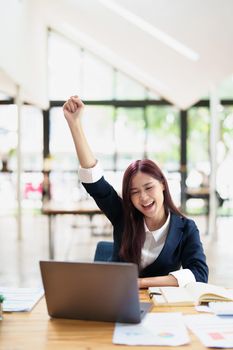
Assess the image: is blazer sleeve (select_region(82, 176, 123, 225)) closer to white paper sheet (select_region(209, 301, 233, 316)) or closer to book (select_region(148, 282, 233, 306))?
book (select_region(148, 282, 233, 306))

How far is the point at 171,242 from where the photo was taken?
196 centimetres

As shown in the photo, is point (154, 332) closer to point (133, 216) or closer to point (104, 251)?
point (133, 216)

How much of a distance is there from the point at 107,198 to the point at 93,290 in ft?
2.47

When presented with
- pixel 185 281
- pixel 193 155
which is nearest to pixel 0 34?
pixel 185 281

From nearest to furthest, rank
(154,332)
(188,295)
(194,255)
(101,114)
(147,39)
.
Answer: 1. (154,332)
2. (188,295)
3. (194,255)
4. (147,39)
5. (101,114)

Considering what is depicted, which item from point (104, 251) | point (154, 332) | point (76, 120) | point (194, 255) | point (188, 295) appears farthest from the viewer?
point (104, 251)

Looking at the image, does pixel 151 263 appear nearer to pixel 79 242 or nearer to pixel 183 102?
pixel 79 242

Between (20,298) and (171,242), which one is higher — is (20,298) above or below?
below

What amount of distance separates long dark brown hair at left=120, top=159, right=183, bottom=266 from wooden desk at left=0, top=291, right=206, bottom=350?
1.80ft

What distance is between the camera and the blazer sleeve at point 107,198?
1969 mm

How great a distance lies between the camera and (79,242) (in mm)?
7137

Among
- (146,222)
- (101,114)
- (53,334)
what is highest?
(101,114)

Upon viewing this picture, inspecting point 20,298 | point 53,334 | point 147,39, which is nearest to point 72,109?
point 20,298

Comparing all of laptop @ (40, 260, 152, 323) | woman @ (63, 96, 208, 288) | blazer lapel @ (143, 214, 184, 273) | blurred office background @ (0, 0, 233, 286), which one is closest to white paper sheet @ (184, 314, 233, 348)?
laptop @ (40, 260, 152, 323)
